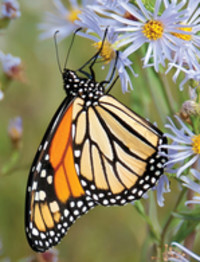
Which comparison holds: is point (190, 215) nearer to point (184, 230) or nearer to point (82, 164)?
point (184, 230)

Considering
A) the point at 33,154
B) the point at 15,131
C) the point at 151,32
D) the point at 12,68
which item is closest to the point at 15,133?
the point at 15,131

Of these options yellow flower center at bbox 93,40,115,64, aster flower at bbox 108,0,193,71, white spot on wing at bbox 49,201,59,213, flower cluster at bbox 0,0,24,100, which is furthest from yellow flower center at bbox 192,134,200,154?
flower cluster at bbox 0,0,24,100

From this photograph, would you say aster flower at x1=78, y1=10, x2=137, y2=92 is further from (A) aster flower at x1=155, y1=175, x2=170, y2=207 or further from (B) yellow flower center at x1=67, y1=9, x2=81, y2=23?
(B) yellow flower center at x1=67, y1=9, x2=81, y2=23

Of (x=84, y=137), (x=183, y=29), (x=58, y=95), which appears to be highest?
(x=58, y=95)

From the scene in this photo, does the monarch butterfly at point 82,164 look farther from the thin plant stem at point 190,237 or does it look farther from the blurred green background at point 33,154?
the blurred green background at point 33,154

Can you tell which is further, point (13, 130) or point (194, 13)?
point (13, 130)

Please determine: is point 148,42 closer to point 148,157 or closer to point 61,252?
point 148,157

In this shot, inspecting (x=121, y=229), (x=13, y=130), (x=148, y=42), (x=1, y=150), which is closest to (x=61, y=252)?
(x=121, y=229)
